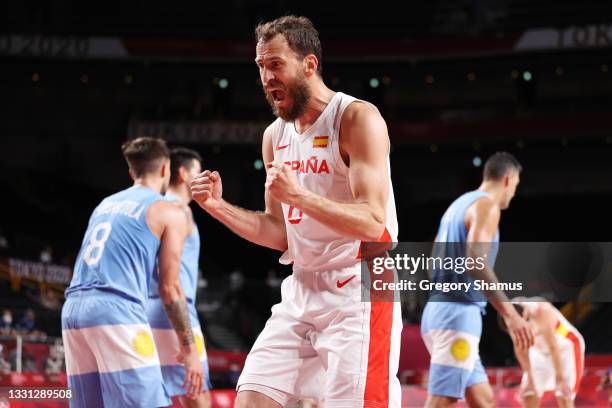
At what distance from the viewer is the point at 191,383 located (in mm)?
5430

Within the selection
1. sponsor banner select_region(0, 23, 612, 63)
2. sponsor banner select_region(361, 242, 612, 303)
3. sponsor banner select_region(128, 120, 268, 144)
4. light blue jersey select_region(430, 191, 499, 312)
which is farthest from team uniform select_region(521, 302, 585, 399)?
sponsor banner select_region(128, 120, 268, 144)

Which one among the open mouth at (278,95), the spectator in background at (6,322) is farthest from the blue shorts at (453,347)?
the spectator in background at (6,322)

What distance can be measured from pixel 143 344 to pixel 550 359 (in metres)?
5.26

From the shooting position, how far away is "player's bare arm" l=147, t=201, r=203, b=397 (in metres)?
5.41

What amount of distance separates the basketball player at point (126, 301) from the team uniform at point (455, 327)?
189cm

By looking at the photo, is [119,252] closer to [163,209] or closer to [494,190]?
[163,209]

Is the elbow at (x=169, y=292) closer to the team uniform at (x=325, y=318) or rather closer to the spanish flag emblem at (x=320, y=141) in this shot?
the team uniform at (x=325, y=318)

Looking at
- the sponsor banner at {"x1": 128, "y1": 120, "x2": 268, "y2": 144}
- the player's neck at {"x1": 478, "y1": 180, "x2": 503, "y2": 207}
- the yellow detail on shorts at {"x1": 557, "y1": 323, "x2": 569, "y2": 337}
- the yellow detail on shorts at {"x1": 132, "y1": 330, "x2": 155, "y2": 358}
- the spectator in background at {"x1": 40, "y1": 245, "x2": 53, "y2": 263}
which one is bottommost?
the yellow detail on shorts at {"x1": 132, "y1": 330, "x2": 155, "y2": 358}

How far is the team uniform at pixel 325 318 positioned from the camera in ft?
11.5

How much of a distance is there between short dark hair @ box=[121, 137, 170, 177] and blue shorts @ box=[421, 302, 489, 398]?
241 centimetres

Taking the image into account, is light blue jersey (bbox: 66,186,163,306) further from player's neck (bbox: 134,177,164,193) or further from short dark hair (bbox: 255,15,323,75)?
short dark hair (bbox: 255,15,323,75)

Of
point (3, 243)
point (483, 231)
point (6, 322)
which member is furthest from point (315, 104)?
point (3, 243)

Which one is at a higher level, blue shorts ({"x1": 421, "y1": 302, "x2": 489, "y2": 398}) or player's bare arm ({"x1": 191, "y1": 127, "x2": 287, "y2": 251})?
player's bare arm ({"x1": 191, "y1": 127, "x2": 287, "y2": 251})

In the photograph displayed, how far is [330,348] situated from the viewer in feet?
11.6
